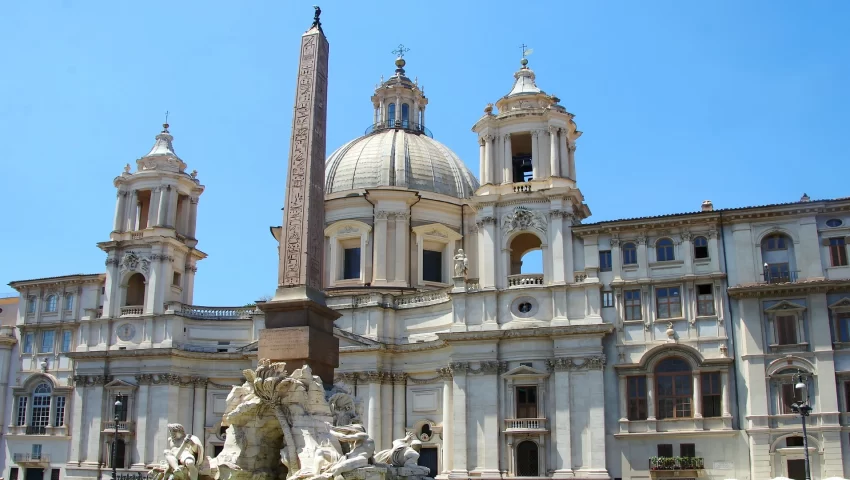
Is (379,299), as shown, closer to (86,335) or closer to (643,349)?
(643,349)

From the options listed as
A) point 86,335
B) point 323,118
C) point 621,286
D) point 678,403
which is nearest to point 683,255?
point 621,286

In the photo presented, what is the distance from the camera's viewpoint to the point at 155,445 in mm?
51094

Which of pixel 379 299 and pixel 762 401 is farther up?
pixel 379 299

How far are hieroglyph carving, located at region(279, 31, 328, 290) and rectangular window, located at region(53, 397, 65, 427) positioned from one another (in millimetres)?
33707

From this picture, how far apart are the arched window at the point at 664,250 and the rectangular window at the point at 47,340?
35740mm

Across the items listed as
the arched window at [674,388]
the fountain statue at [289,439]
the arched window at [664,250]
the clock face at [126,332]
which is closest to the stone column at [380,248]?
the clock face at [126,332]

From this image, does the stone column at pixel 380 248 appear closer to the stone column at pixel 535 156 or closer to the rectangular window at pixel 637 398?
the stone column at pixel 535 156

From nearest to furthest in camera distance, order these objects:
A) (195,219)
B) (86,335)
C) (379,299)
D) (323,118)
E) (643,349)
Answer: (323,118) < (643,349) < (379,299) < (86,335) < (195,219)

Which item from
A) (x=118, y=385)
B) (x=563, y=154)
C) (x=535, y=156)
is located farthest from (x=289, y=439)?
(x=118, y=385)

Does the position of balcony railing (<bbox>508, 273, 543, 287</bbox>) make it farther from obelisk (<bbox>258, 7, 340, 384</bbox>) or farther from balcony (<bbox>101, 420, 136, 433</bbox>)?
balcony (<bbox>101, 420, 136, 433</bbox>)

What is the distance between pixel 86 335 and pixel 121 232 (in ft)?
21.0

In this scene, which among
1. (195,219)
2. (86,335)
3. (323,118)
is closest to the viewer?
(323,118)

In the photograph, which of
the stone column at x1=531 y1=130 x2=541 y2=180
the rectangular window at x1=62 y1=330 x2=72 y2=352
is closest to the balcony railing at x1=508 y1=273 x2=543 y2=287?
the stone column at x1=531 y1=130 x2=541 y2=180

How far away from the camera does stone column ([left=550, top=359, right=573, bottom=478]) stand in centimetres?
4188
